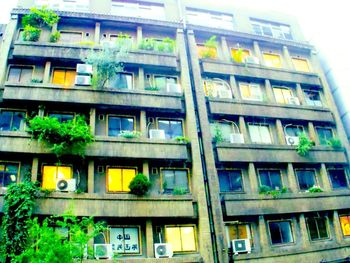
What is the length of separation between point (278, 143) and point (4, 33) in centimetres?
1628

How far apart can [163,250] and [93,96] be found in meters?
8.11

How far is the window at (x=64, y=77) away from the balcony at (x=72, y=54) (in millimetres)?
791

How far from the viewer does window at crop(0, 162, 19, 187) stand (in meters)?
16.5

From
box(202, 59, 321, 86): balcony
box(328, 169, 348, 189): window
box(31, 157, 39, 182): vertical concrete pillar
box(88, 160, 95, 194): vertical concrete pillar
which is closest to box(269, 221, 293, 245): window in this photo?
box(328, 169, 348, 189): window

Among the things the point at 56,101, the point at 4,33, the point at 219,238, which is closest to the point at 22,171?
the point at 56,101

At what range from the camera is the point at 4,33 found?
20172 millimetres

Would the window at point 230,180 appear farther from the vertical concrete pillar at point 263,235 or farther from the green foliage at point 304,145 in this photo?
the green foliage at point 304,145

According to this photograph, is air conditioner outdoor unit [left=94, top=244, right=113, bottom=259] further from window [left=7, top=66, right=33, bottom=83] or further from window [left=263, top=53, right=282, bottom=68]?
window [left=263, top=53, right=282, bottom=68]

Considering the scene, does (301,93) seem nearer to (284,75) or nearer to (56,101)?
(284,75)

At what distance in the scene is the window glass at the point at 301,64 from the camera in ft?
82.2

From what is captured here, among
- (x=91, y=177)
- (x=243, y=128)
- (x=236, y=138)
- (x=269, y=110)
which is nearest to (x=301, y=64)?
Result: (x=269, y=110)

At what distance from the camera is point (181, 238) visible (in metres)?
17.3

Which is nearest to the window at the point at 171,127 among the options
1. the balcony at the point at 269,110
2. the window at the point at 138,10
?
the balcony at the point at 269,110

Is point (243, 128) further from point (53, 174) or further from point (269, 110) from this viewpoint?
point (53, 174)
